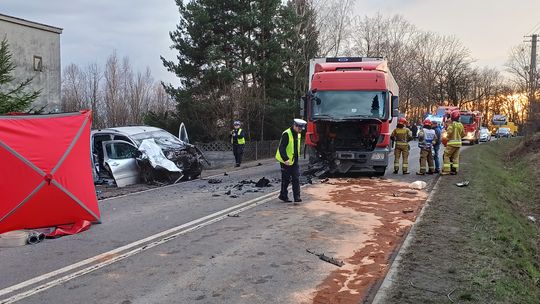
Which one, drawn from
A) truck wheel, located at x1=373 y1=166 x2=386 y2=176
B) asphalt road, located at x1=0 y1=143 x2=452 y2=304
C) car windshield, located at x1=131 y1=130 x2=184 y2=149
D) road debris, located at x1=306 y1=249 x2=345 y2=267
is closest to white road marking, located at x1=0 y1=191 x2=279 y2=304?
asphalt road, located at x1=0 y1=143 x2=452 y2=304

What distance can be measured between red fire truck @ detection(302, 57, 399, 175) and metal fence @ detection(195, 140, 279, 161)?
11276mm

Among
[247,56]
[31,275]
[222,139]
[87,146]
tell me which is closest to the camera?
[31,275]

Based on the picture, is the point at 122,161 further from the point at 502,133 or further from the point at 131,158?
the point at 502,133

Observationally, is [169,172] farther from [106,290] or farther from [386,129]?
[106,290]

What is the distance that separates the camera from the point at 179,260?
19.5ft

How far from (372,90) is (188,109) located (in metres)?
14.3

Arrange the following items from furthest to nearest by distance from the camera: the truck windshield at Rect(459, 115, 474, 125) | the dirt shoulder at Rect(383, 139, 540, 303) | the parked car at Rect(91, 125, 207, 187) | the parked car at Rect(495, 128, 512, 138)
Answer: the parked car at Rect(495, 128, 512, 138)
the truck windshield at Rect(459, 115, 474, 125)
the parked car at Rect(91, 125, 207, 187)
the dirt shoulder at Rect(383, 139, 540, 303)

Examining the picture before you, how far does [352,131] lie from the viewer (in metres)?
14.2

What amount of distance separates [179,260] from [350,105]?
8.97 meters

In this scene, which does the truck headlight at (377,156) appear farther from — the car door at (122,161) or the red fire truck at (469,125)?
the red fire truck at (469,125)

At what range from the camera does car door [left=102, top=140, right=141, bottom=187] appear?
535 inches

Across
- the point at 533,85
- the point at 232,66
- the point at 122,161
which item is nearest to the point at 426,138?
the point at 122,161

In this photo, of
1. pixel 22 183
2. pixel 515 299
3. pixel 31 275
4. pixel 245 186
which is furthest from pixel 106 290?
pixel 245 186

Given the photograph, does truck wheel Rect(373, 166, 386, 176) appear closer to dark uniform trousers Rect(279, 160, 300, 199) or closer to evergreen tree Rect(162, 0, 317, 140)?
dark uniform trousers Rect(279, 160, 300, 199)
